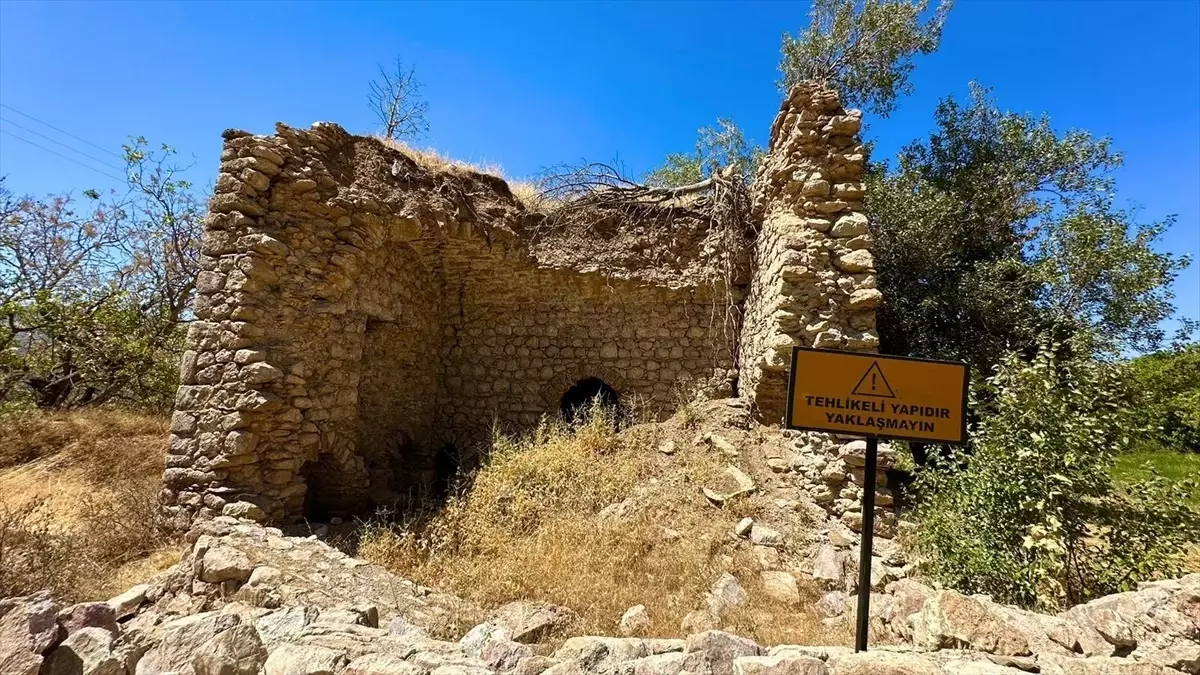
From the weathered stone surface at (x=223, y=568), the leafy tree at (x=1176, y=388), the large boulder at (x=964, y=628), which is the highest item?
the leafy tree at (x=1176, y=388)

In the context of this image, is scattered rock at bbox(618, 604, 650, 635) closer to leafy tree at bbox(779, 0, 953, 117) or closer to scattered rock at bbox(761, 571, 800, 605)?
scattered rock at bbox(761, 571, 800, 605)

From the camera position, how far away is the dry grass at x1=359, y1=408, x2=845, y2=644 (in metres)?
3.78

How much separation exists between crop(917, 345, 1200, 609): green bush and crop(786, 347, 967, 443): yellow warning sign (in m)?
1.34

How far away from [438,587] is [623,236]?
18.0 feet

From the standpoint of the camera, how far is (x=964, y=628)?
2725 mm

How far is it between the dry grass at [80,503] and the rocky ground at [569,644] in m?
A: 1.02

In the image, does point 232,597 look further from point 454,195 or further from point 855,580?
point 454,195

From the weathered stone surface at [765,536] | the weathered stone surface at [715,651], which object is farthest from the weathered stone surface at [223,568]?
the weathered stone surface at [765,536]

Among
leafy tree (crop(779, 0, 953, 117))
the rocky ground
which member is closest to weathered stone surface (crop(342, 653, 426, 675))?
the rocky ground

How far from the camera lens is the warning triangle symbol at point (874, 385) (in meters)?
3.04

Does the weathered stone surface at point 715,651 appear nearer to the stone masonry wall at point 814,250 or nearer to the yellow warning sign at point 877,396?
the yellow warning sign at point 877,396

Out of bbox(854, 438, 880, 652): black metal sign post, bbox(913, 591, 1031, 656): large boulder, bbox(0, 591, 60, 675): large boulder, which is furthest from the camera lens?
bbox(854, 438, 880, 652): black metal sign post

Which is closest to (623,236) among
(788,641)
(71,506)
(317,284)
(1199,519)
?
(317,284)

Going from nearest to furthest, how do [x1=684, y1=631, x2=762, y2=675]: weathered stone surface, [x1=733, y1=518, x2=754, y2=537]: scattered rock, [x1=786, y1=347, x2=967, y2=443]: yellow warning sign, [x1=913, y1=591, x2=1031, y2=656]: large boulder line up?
[x1=684, y1=631, x2=762, y2=675]: weathered stone surface → [x1=913, y1=591, x2=1031, y2=656]: large boulder → [x1=786, y1=347, x2=967, y2=443]: yellow warning sign → [x1=733, y1=518, x2=754, y2=537]: scattered rock
